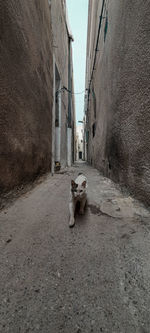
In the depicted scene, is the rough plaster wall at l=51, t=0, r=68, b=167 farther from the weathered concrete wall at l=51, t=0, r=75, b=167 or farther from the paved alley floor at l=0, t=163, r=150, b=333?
the paved alley floor at l=0, t=163, r=150, b=333

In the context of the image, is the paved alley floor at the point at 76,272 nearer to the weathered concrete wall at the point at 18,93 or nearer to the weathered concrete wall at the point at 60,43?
the weathered concrete wall at the point at 18,93

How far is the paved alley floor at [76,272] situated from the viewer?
54cm

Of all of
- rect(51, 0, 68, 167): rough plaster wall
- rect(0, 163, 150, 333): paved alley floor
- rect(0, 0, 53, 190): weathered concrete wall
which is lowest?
rect(0, 163, 150, 333): paved alley floor

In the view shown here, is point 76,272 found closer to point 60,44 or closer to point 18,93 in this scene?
point 18,93

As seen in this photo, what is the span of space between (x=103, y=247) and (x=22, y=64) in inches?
101

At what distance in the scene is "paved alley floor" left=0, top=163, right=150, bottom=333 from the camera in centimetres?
54

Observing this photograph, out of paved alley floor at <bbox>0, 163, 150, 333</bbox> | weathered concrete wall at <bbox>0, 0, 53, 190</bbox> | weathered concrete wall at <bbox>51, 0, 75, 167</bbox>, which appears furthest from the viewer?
weathered concrete wall at <bbox>51, 0, 75, 167</bbox>

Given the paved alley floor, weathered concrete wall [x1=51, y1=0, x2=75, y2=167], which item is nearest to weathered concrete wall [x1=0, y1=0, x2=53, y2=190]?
the paved alley floor

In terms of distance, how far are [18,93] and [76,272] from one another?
210 cm

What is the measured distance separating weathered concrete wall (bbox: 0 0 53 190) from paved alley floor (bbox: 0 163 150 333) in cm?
65

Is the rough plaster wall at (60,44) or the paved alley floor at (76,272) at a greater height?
the rough plaster wall at (60,44)

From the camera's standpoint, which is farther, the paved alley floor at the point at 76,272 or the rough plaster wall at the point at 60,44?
the rough plaster wall at the point at 60,44

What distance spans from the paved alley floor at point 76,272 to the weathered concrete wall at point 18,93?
65cm

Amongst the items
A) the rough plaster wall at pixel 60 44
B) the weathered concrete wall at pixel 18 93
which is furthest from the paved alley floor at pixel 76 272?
the rough plaster wall at pixel 60 44
